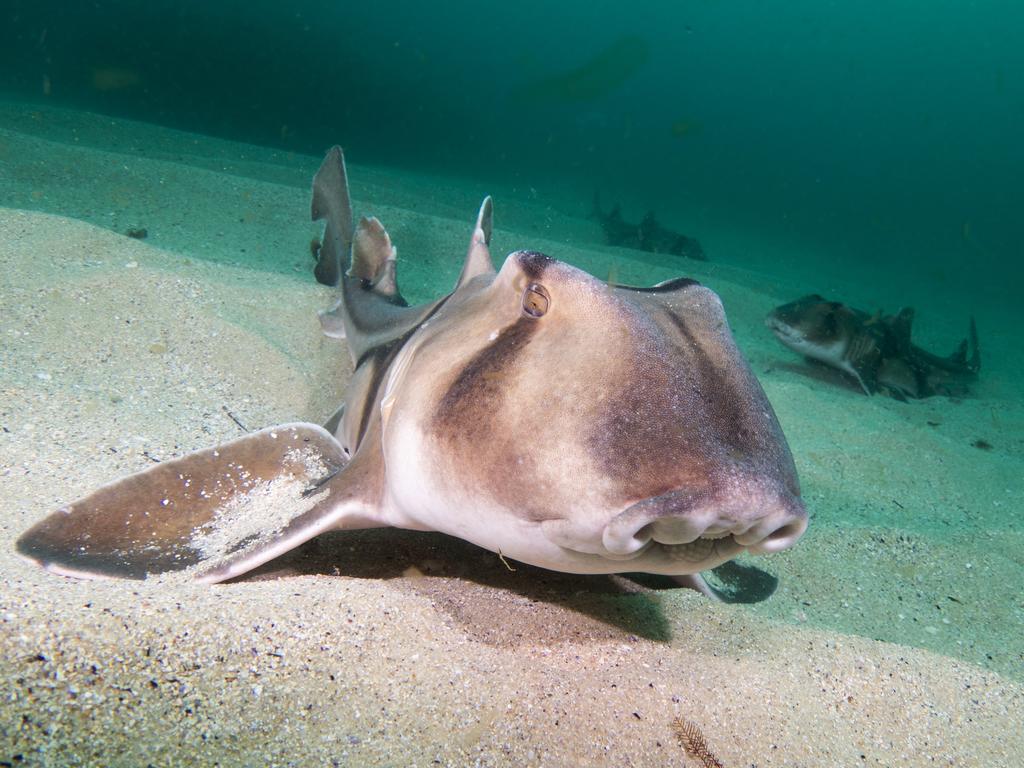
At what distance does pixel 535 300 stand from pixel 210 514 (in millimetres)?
1489

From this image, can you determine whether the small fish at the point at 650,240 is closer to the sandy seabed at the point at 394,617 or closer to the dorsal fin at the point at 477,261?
A: the sandy seabed at the point at 394,617

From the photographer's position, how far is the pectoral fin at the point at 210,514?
6.31 feet

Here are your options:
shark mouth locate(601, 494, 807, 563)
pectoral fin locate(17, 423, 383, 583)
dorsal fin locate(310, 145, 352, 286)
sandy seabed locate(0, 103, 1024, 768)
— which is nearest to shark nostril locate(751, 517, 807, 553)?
shark mouth locate(601, 494, 807, 563)

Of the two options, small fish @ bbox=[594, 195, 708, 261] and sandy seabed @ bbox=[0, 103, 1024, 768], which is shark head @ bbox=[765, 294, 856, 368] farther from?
small fish @ bbox=[594, 195, 708, 261]

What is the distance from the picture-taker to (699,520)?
4.43 ft

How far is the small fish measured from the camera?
1503 centimetres

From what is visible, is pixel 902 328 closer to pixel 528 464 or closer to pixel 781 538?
pixel 781 538

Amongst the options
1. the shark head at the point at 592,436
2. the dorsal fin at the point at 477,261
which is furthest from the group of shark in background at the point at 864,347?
the shark head at the point at 592,436

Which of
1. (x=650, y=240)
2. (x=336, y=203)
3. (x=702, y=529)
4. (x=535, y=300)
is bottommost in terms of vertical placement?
(x=650, y=240)

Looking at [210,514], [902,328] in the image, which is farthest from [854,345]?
[210,514]

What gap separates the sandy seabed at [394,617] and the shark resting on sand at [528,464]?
232mm

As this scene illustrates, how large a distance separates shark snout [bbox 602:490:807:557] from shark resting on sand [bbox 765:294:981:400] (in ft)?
22.8

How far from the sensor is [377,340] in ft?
11.3

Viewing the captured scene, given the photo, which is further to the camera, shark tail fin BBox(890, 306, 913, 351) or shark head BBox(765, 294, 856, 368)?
shark tail fin BBox(890, 306, 913, 351)
